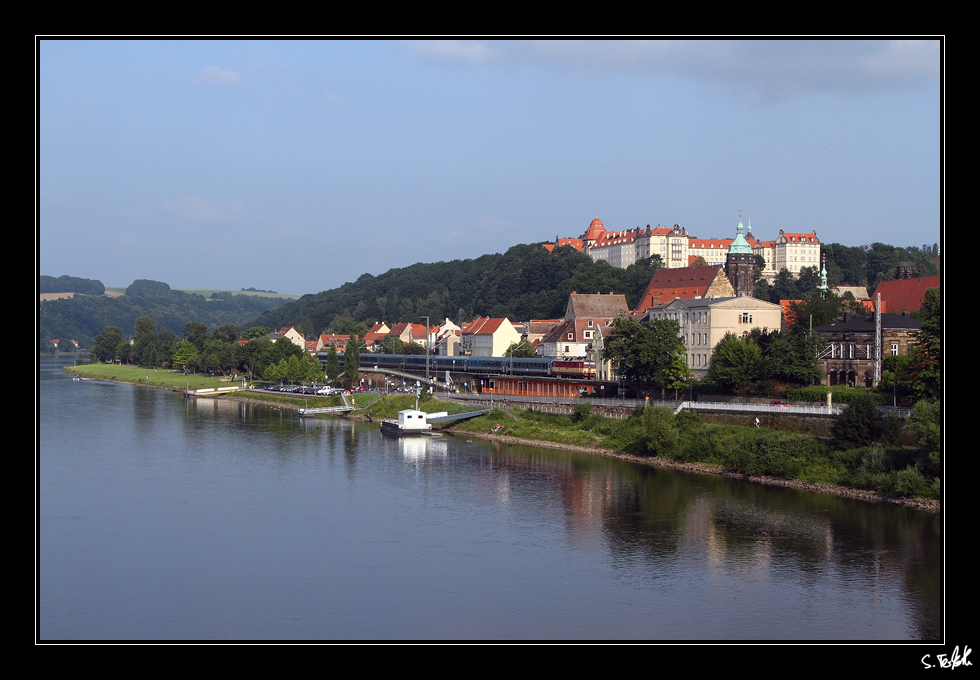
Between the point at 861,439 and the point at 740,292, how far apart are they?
50.0m

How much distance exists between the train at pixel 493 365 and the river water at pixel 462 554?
19374 mm

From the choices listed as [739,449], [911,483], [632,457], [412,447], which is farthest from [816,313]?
[911,483]

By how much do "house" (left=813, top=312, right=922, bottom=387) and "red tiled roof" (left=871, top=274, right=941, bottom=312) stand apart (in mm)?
14103

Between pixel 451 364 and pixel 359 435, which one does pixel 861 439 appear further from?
pixel 451 364

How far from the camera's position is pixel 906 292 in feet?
194

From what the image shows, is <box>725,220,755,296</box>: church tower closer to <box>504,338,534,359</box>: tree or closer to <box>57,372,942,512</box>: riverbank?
<box>504,338,534,359</box>: tree

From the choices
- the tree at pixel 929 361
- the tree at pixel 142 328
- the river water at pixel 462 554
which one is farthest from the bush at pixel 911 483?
the tree at pixel 142 328

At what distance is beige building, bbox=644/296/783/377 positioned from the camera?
160 ft

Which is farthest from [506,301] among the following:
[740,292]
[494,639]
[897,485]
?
[494,639]

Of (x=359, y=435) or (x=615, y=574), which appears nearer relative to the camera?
(x=615, y=574)

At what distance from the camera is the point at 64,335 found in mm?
163625

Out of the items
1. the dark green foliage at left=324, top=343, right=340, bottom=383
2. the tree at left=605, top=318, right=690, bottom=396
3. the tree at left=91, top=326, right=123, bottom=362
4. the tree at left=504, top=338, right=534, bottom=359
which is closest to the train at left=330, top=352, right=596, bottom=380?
the tree at left=504, top=338, right=534, bottom=359
